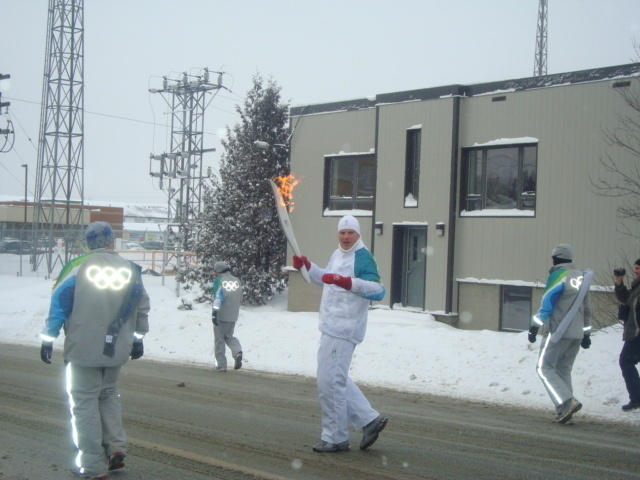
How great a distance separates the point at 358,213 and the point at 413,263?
2173 mm

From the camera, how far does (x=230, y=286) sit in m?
13.7

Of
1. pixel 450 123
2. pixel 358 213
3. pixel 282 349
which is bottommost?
pixel 282 349

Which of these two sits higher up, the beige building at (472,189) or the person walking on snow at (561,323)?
the beige building at (472,189)

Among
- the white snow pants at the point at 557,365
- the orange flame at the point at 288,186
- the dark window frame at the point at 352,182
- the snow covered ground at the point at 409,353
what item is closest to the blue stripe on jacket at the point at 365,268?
the white snow pants at the point at 557,365

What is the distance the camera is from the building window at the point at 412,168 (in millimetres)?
19672

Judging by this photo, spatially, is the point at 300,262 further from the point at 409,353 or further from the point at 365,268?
the point at 409,353

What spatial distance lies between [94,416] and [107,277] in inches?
42.4

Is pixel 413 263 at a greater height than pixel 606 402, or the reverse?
pixel 413 263

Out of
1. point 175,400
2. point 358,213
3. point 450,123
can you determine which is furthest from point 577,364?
point 358,213

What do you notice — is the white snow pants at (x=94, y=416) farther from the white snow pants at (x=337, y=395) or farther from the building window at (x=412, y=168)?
the building window at (x=412, y=168)

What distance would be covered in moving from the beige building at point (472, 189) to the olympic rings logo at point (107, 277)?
39.8 ft

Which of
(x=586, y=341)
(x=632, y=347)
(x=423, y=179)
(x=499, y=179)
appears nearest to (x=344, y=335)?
(x=586, y=341)

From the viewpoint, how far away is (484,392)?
37.8 feet

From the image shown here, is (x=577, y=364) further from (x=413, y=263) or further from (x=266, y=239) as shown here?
(x=266, y=239)
